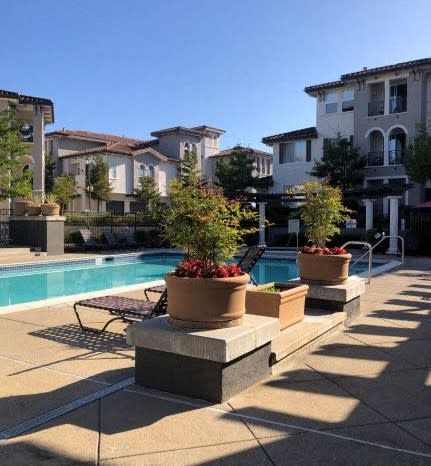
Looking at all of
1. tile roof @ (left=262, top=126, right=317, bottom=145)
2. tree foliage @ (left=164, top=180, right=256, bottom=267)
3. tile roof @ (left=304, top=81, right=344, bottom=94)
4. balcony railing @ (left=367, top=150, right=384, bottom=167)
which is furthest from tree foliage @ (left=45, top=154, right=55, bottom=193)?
tree foliage @ (left=164, top=180, right=256, bottom=267)

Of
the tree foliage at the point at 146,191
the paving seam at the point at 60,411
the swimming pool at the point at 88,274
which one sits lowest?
the swimming pool at the point at 88,274

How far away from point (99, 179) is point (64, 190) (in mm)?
3584

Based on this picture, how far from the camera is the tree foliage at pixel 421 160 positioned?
958 inches

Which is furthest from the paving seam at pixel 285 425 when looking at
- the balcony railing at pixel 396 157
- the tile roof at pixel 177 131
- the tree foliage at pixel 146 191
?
the tile roof at pixel 177 131

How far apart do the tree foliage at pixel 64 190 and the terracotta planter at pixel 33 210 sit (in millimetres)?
14964

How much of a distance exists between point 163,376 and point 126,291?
19.8 feet

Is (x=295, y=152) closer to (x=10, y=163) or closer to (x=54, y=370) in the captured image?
(x=10, y=163)

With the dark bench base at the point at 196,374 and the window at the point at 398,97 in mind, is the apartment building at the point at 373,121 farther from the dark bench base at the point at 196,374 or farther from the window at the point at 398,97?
the dark bench base at the point at 196,374

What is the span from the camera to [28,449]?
11.0ft

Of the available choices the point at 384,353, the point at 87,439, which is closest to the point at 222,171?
the point at 384,353

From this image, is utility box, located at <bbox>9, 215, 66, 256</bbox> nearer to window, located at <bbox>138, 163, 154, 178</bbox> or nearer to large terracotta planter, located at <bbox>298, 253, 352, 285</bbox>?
large terracotta planter, located at <bbox>298, 253, 352, 285</bbox>

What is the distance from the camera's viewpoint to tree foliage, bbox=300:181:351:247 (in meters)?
7.79

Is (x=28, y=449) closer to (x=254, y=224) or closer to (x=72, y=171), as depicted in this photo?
(x=254, y=224)

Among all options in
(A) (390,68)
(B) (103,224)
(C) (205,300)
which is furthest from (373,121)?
(C) (205,300)
